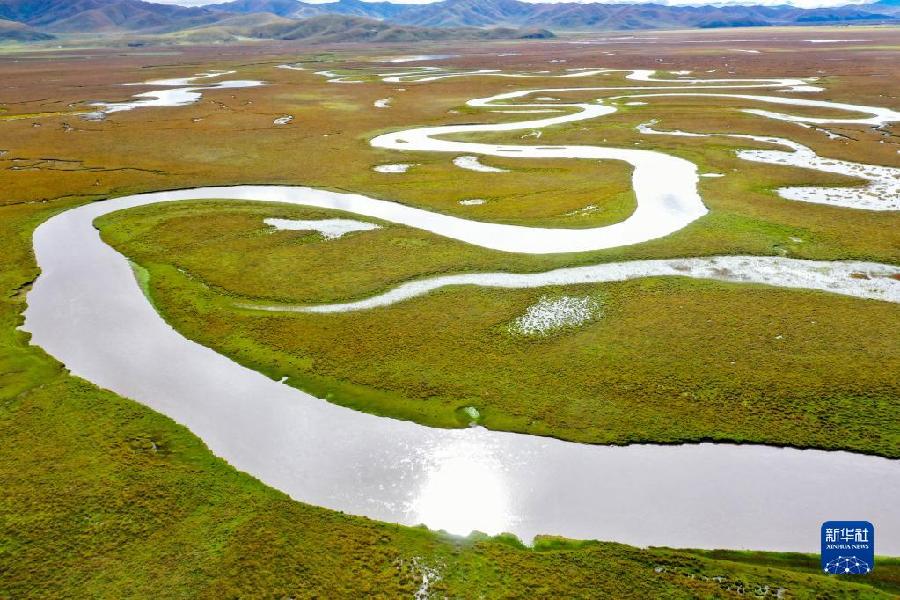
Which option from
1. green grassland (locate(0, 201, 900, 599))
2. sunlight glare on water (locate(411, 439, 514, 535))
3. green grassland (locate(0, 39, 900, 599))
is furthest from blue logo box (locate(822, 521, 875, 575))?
sunlight glare on water (locate(411, 439, 514, 535))

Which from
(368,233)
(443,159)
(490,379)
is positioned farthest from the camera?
(443,159)

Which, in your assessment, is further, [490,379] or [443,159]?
[443,159]

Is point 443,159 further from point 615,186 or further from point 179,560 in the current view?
point 179,560

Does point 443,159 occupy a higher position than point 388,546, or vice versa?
point 443,159

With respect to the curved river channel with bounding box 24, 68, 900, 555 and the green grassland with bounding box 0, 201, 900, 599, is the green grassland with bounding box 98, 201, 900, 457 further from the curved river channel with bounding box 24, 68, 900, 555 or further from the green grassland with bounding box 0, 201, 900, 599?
the green grassland with bounding box 0, 201, 900, 599

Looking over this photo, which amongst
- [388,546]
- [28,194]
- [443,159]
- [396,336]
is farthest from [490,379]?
[28,194]

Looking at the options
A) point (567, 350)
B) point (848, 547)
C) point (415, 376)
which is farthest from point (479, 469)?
point (848, 547)

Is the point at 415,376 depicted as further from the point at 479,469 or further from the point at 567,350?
the point at 567,350
